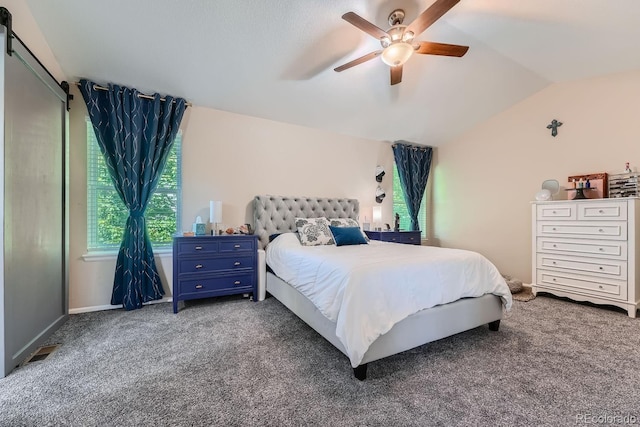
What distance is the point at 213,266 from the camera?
10.3ft

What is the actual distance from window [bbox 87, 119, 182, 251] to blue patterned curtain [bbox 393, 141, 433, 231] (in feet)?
12.0

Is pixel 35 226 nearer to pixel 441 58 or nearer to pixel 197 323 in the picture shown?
pixel 197 323

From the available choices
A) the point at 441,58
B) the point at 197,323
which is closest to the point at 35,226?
the point at 197,323

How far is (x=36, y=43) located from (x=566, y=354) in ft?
16.3

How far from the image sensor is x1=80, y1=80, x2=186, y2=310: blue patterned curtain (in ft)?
9.75

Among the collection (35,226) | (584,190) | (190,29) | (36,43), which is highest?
(190,29)

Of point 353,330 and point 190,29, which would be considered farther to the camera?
point 190,29

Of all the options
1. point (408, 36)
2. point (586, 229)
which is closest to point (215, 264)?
point (408, 36)

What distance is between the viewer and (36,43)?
229cm

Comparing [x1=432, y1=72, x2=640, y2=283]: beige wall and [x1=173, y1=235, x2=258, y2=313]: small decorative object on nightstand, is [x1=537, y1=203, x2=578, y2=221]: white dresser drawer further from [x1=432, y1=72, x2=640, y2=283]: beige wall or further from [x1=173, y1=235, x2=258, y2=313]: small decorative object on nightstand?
[x1=173, y1=235, x2=258, y2=313]: small decorative object on nightstand

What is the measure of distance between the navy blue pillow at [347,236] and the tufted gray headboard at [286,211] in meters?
0.72

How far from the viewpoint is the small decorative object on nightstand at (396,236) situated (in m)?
4.43

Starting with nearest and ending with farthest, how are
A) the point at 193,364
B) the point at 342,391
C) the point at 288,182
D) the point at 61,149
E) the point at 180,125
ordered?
the point at 342,391
the point at 193,364
the point at 61,149
the point at 180,125
the point at 288,182

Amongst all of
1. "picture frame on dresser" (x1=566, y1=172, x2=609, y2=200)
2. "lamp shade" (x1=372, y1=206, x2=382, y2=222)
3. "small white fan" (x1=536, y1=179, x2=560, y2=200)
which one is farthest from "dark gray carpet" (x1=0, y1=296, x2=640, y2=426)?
"lamp shade" (x1=372, y1=206, x2=382, y2=222)
